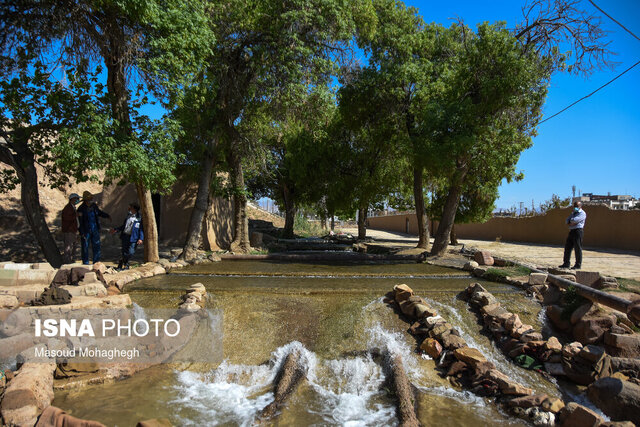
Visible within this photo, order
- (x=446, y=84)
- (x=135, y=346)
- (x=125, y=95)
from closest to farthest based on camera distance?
(x=135, y=346), (x=125, y=95), (x=446, y=84)

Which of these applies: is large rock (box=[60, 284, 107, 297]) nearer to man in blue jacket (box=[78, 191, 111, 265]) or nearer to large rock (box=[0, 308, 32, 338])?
large rock (box=[0, 308, 32, 338])

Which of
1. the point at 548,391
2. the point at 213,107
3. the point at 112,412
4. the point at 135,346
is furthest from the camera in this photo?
the point at 213,107

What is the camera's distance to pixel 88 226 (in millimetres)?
9023

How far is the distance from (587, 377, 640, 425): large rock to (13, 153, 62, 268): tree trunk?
376 inches

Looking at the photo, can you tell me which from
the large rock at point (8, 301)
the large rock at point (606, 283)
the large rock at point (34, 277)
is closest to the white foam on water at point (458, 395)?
the large rock at point (606, 283)

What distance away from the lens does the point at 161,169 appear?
8234 mm

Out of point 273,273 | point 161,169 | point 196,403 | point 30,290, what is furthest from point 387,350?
point 161,169

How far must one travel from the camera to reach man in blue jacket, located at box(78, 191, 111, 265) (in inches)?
353

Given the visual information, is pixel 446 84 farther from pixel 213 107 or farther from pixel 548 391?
pixel 548 391

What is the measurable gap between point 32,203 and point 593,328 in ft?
33.4

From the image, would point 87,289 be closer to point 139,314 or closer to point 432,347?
point 139,314

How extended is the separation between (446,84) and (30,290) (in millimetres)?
11678

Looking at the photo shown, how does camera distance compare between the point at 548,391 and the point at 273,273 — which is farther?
the point at 273,273

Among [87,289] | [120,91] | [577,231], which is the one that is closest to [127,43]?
[120,91]
